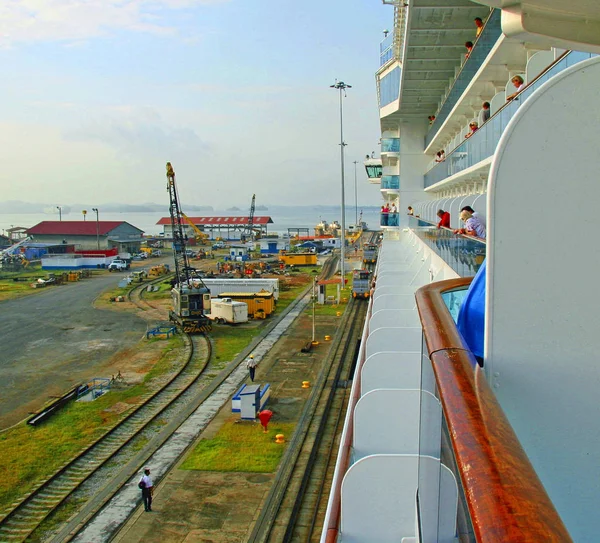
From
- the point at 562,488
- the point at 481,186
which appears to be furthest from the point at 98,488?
the point at 562,488

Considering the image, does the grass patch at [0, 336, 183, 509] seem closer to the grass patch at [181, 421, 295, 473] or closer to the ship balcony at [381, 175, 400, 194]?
the grass patch at [181, 421, 295, 473]

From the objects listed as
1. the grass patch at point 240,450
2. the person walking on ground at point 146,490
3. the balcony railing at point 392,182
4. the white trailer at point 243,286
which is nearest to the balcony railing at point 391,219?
the balcony railing at point 392,182

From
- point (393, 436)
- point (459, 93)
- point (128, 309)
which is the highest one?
point (459, 93)

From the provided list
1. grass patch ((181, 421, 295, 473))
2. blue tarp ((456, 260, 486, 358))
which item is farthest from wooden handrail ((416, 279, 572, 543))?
grass patch ((181, 421, 295, 473))

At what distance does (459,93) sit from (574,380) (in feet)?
46.2

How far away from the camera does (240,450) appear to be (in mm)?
14242

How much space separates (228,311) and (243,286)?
6.79 m

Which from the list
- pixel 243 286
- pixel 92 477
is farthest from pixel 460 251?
pixel 243 286

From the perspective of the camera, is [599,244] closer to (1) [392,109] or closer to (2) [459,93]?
(2) [459,93]

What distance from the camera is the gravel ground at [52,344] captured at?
19938mm

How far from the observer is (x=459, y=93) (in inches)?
602

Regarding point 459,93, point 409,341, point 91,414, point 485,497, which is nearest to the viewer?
point 485,497

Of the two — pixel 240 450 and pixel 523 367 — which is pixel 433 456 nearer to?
pixel 523 367

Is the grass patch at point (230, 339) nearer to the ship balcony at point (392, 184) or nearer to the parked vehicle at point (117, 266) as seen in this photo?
the ship balcony at point (392, 184)
